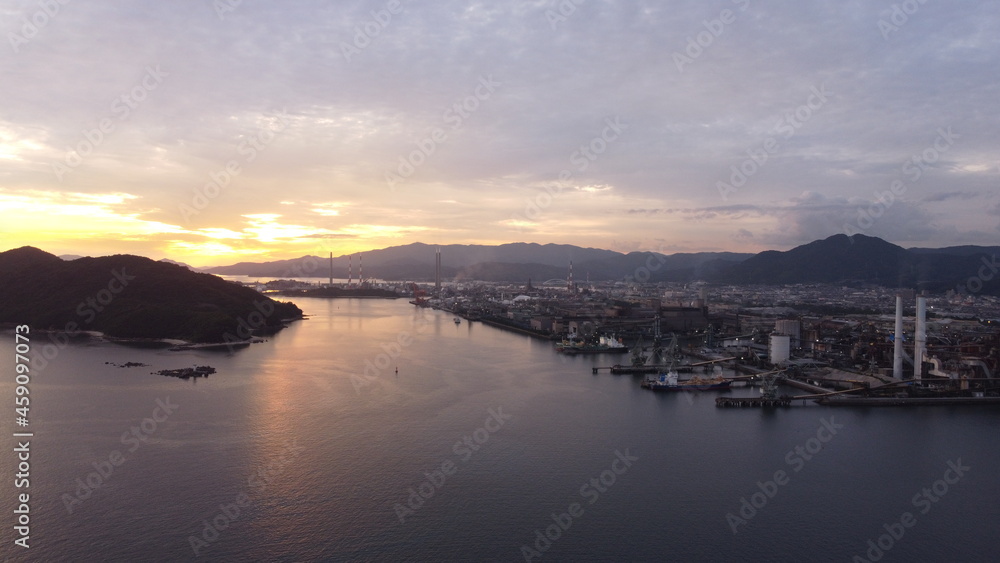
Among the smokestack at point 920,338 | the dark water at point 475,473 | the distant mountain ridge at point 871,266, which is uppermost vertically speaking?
the distant mountain ridge at point 871,266

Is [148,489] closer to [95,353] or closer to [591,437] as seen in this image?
[591,437]

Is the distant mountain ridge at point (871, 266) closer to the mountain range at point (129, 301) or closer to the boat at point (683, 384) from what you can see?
the boat at point (683, 384)

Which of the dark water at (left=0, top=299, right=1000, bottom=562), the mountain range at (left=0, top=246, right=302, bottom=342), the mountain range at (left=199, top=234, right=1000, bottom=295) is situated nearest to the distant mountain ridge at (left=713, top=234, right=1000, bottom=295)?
the mountain range at (left=199, top=234, right=1000, bottom=295)

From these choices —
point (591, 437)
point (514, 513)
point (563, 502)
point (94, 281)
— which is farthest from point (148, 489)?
point (94, 281)

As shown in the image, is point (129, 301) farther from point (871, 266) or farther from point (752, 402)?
point (871, 266)

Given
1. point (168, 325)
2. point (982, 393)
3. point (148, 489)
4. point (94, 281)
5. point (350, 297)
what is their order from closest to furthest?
point (148, 489), point (982, 393), point (168, 325), point (94, 281), point (350, 297)

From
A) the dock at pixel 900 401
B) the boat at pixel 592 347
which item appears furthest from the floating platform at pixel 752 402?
the boat at pixel 592 347
